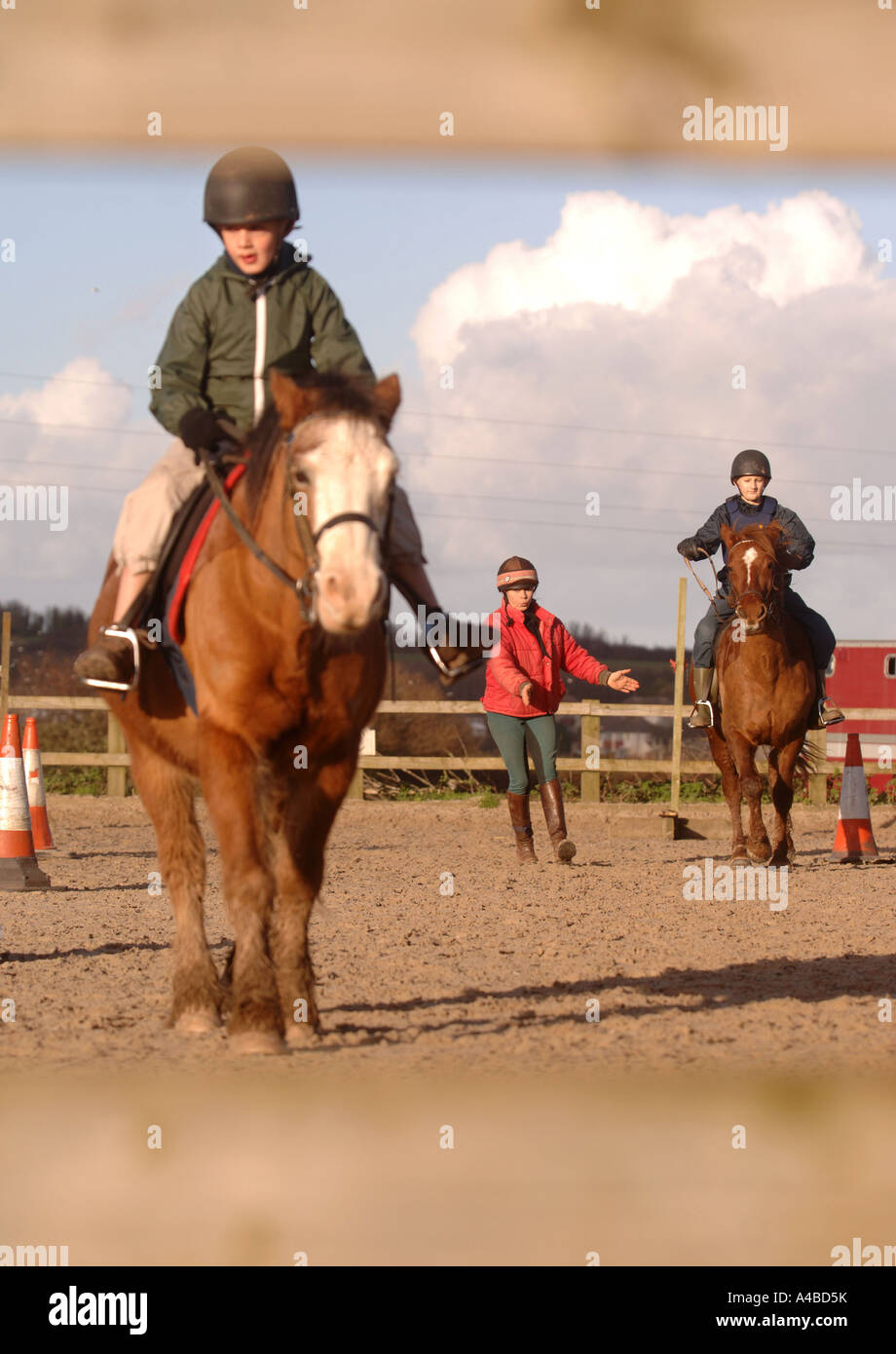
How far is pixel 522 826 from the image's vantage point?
1159 cm

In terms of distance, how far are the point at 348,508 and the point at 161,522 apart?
4.13ft

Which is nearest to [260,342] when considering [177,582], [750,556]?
[177,582]

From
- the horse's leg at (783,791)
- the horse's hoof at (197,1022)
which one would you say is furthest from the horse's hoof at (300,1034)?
the horse's leg at (783,791)

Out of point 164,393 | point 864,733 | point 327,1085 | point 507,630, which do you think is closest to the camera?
point 327,1085

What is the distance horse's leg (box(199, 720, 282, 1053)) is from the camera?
4.27m

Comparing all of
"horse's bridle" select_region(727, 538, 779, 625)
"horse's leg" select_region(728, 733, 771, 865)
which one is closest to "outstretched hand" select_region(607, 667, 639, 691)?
"horse's bridle" select_region(727, 538, 779, 625)

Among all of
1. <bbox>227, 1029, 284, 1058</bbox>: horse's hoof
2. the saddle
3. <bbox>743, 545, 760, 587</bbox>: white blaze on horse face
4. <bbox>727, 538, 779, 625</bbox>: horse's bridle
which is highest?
<bbox>743, 545, 760, 587</bbox>: white blaze on horse face

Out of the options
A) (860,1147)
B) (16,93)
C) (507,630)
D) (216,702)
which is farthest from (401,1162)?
(507,630)

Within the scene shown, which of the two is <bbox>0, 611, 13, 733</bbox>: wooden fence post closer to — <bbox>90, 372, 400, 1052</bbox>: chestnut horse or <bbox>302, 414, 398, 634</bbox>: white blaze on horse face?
<bbox>90, 372, 400, 1052</bbox>: chestnut horse

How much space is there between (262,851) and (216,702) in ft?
1.58

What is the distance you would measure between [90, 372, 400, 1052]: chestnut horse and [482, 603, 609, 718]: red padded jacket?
6.49 m

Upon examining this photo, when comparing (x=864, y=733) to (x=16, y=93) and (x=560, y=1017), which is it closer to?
(x=560, y=1017)

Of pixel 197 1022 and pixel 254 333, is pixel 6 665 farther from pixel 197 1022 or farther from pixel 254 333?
pixel 254 333

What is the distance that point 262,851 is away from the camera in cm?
438
